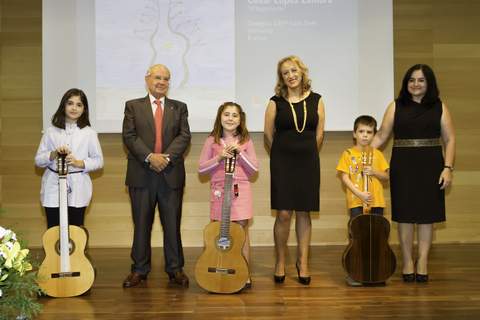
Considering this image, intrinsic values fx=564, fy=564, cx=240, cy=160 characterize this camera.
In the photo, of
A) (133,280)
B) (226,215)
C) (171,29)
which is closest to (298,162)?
(226,215)

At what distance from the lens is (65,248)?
352 cm

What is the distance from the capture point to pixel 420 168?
154 inches

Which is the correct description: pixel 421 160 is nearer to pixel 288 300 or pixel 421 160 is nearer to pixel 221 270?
pixel 288 300

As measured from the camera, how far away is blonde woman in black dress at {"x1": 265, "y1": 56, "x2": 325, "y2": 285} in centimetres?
385

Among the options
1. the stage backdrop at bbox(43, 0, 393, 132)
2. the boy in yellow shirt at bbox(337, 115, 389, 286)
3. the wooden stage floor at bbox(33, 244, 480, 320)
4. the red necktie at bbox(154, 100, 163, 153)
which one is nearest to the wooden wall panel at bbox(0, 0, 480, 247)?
the stage backdrop at bbox(43, 0, 393, 132)

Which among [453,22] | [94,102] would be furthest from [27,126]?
[453,22]

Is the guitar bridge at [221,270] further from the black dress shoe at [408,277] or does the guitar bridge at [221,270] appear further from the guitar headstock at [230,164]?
the black dress shoe at [408,277]

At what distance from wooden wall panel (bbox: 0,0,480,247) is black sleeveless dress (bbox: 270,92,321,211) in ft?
5.52

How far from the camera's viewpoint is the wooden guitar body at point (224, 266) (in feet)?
11.8

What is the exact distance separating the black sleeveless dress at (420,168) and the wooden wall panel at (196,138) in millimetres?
1662

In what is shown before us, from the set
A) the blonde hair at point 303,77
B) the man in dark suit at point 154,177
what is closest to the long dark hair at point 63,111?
the man in dark suit at point 154,177

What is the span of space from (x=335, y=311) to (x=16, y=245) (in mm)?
1985

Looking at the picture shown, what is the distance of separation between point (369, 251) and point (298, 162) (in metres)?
0.76

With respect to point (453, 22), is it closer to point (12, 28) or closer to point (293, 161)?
point (293, 161)
